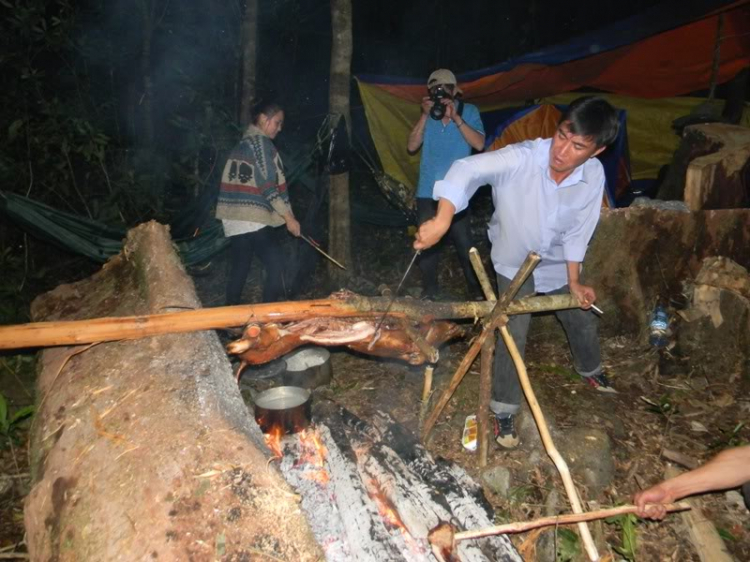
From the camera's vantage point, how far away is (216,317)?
2141mm

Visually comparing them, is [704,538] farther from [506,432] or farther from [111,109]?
[111,109]

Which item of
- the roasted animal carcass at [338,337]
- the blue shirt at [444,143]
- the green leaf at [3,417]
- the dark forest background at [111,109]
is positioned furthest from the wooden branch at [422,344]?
the green leaf at [3,417]

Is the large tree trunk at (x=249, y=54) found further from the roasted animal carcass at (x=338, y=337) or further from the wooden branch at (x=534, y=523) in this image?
the wooden branch at (x=534, y=523)

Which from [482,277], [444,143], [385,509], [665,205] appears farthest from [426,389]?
[665,205]

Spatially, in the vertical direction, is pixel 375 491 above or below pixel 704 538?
above

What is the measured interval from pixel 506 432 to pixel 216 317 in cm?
217

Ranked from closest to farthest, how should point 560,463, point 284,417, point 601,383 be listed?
point 560,463 < point 284,417 < point 601,383

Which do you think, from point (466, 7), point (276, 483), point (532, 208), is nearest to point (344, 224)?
point (532, 208)

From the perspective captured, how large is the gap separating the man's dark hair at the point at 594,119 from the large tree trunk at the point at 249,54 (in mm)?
4858

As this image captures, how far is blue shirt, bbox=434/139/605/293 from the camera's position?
275cm

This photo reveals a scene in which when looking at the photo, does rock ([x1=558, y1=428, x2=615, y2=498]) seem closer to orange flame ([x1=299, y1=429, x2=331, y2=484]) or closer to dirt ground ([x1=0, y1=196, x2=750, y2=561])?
dirt ground ([x1=0, y1=196, x2=750, y2=561])

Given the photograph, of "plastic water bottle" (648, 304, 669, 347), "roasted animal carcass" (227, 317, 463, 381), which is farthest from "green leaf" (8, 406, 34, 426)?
"plastic water bottle" (648, 304, 669, 347)

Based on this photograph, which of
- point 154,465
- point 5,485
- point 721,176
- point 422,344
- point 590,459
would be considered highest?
point 721,176

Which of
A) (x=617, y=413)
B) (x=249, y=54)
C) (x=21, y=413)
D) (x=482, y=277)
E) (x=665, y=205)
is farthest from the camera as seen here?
(x=249, y=54)
